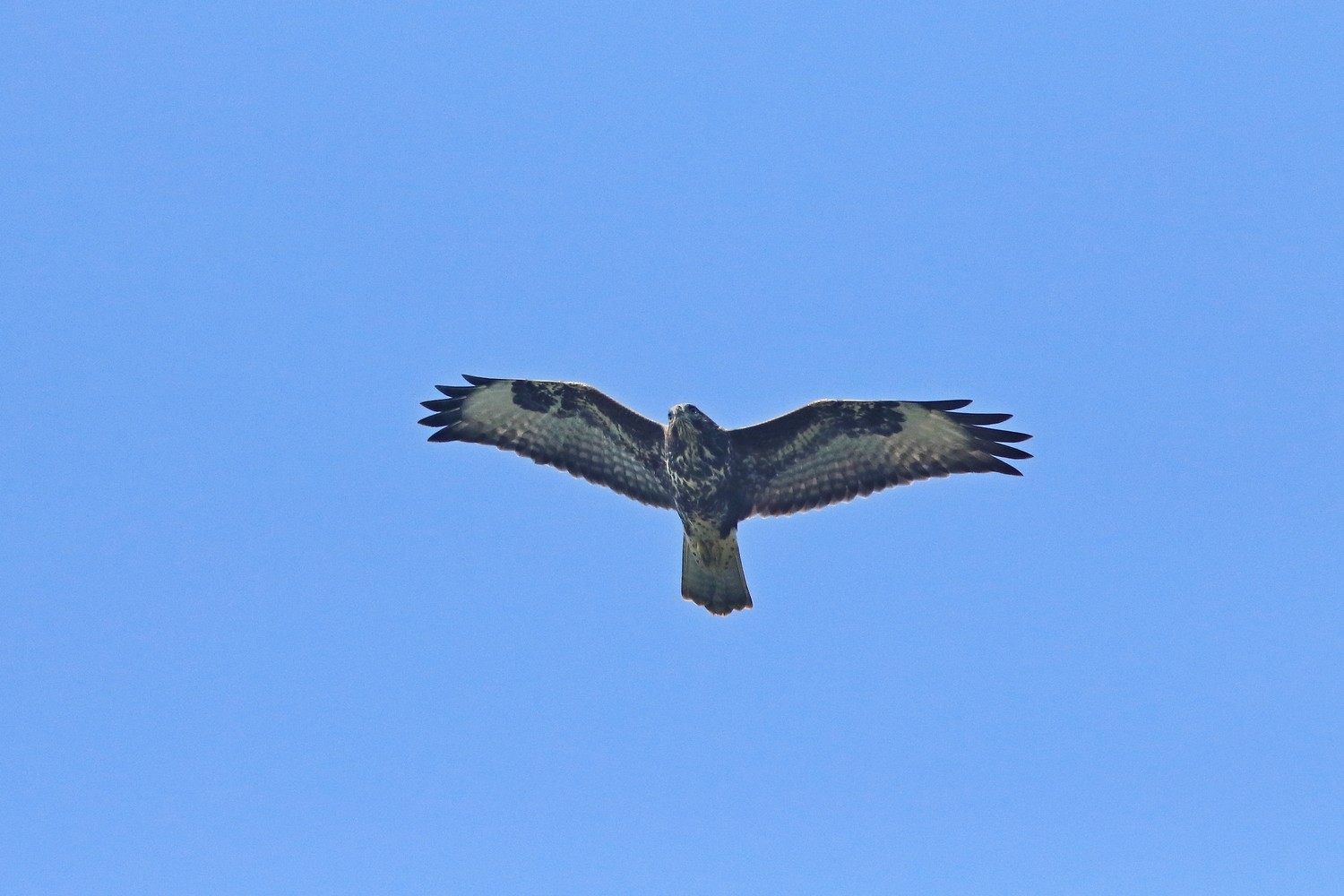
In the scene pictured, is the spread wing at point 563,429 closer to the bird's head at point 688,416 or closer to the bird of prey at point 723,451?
the bird of prey at point 723,451

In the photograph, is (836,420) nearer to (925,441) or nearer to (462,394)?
(925,441)

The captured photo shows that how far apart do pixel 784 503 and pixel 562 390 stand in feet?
8.49

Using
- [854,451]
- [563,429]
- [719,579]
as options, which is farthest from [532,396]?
[854,451]

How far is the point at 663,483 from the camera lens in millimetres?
16422

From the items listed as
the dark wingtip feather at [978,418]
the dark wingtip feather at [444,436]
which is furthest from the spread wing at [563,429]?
the dark wingtip feather at [978,418]

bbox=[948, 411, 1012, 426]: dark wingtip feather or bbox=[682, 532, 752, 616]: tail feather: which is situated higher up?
bbox=[948, 411, 1012, 426]: dark wingtip feather

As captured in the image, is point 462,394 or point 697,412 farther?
point 462,394

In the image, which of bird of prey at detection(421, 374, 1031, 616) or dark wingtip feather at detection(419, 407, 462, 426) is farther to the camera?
dark wingtip feather at detection(419, 407, 462, 426)

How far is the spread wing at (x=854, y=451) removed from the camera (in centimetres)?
1592

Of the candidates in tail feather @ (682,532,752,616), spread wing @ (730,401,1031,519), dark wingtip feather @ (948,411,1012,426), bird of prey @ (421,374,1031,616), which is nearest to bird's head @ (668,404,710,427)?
bird of prey @ (421,374,1031,616)

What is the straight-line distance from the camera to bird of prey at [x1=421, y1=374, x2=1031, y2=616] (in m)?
15.8

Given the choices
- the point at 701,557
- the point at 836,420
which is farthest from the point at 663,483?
the point at 836,420

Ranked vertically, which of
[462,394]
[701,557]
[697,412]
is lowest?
[701,557]

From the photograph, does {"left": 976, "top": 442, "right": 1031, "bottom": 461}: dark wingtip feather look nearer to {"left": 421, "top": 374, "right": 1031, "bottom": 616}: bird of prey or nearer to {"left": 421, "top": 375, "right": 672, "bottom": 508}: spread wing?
{"left": 421, "top": 374, "right": 1031, "bottom": 616}: bird of prey
